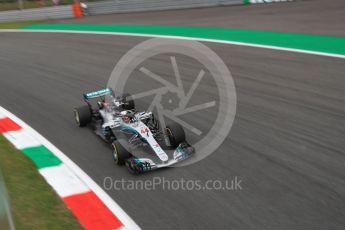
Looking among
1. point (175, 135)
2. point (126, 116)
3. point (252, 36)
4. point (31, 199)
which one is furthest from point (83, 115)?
point (252, 36)

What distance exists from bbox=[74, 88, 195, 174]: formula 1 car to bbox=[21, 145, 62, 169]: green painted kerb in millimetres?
780

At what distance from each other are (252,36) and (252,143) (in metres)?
7.62

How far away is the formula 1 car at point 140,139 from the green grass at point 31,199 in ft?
3.40

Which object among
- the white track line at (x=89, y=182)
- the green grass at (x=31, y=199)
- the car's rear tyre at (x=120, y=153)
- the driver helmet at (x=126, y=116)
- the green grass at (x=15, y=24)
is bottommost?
the white track line at (x=89, y=182)

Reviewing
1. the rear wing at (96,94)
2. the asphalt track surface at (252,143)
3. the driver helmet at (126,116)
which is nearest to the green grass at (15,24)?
the asphalt track surface at (252,143)

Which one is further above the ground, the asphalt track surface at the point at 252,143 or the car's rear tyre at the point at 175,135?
the car's rear tyre at the point at 175,135

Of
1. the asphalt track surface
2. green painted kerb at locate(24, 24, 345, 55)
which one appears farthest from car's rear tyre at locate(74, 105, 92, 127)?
green painted kerb at locate(24, 24, 345, 55)

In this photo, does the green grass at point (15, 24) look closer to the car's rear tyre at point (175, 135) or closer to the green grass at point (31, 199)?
the green grass at point (31, 199)

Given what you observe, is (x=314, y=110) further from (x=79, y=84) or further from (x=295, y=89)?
(x=79, y=84)

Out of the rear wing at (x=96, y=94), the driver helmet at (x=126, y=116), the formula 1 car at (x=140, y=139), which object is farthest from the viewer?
the rear wing at (x=96, y=94)

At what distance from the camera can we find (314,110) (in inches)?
283

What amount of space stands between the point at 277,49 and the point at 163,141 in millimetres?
6165

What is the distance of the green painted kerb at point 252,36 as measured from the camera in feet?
37.3

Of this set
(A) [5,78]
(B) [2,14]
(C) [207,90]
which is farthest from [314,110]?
(B) [2,14]
